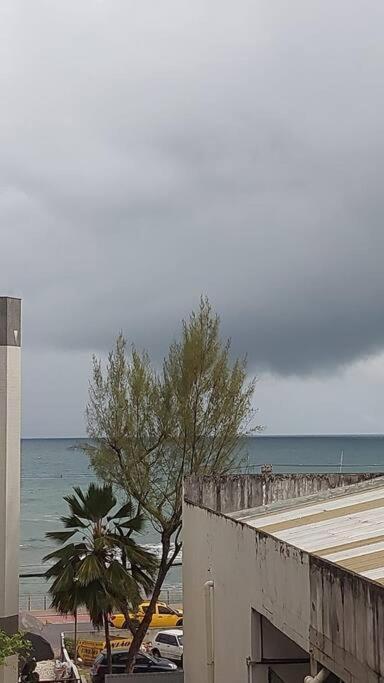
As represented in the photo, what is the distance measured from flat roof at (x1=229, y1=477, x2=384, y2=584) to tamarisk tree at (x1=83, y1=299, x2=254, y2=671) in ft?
33.9

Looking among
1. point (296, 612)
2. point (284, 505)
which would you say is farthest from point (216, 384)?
point (296, 612)

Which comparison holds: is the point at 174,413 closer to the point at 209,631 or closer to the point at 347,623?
the point at 209,631

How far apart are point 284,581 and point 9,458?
9.98 metres

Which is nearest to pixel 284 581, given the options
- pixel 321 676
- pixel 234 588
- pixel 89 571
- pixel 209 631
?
pixel 321 676

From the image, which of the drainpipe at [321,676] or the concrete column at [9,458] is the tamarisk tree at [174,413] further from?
the drainpipe at [321,676]

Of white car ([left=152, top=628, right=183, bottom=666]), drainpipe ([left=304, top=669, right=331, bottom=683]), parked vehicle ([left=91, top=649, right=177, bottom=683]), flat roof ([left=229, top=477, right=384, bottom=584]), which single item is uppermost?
flat roof ([left=229, top=477, right=384, bottom=584])

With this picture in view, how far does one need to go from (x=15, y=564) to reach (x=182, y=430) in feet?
24.3

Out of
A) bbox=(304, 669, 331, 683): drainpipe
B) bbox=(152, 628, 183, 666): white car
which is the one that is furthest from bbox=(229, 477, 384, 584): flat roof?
bbox=(152, 628, 183, 666): white car

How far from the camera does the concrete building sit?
276 inches

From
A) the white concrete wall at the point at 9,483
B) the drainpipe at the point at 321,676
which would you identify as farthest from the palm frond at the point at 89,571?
the drainpipe at the point at 321,676

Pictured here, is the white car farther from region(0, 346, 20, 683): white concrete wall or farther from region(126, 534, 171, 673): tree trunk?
region(0, 346, 20, 683): white concrete wall

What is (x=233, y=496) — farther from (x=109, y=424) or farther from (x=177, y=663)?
(x=177, y=663)

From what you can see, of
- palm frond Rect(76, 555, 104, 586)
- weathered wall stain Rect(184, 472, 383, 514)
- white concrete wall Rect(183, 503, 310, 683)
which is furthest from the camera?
palm frond Rect(76, 555, 104, 586)

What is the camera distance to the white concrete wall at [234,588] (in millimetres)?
8820
